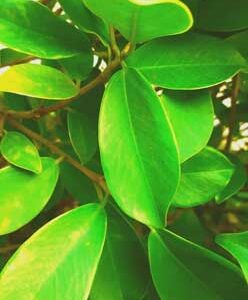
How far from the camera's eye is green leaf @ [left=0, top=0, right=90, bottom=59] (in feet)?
1.44

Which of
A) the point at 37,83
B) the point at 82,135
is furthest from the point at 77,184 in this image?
the point at 37,83

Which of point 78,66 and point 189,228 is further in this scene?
point 189,228

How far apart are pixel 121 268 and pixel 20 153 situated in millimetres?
149

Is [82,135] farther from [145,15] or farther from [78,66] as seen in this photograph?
[145,15]

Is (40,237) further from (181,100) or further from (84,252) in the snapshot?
(181,100)

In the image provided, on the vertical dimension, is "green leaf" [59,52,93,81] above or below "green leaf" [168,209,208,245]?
above

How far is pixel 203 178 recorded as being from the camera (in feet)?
1.67

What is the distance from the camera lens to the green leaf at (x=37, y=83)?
43 cm

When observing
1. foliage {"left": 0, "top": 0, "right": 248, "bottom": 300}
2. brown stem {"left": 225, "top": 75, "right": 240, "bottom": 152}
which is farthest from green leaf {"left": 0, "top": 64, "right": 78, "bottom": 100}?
brown stem {"left": 225, "top": 75, "right": 240, "bottom": 152}

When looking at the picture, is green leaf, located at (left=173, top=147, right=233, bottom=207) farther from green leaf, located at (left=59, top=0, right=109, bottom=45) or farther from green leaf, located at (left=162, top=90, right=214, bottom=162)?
green leaf, located at (left=59, top=0, right=109, bottom=45)

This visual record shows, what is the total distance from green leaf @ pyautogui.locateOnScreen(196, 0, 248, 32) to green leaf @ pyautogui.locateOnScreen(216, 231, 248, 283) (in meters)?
0.19

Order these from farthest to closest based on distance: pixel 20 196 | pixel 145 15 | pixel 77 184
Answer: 1. pixel 77 184
2. pixel 20 196
3. pixel 145 15

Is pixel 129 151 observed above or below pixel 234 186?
above

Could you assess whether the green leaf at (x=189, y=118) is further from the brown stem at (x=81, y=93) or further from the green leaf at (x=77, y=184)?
the green leaf at (x=77, y=184)
